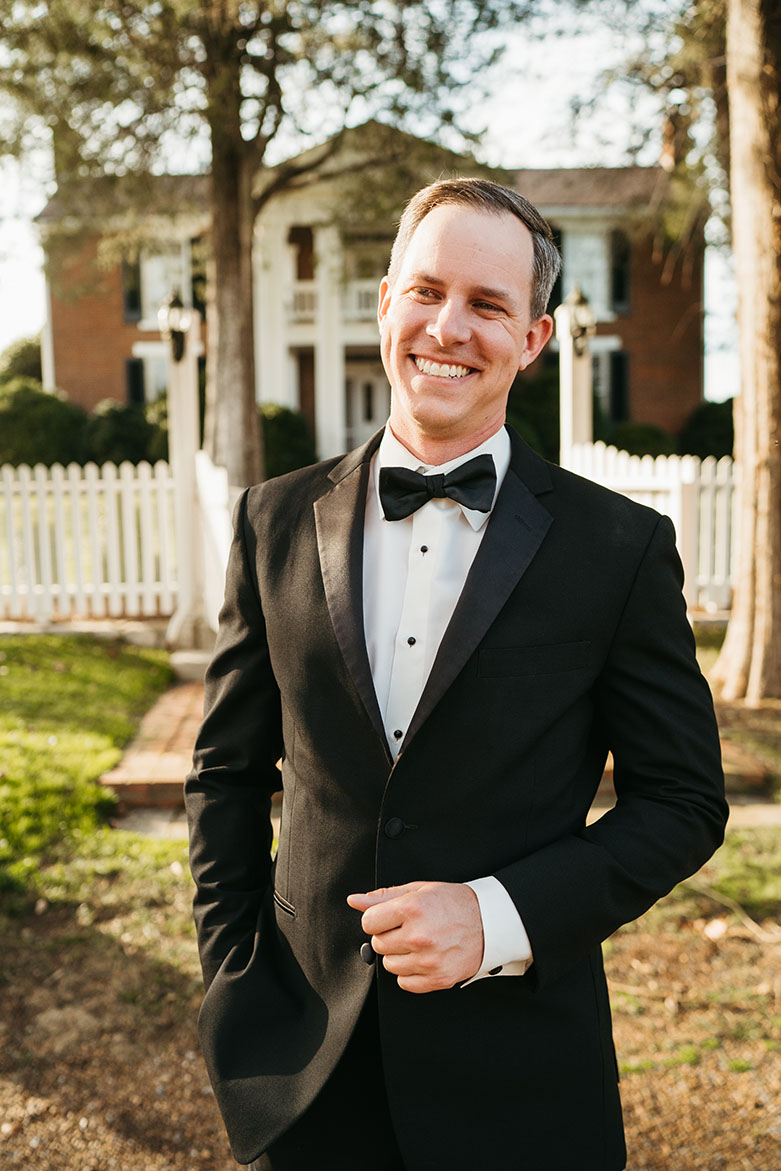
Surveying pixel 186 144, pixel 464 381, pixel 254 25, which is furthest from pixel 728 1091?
pixel 186 144

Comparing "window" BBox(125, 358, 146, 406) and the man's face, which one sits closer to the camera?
the man's face

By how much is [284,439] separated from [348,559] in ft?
65.8

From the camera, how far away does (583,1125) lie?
1772mm

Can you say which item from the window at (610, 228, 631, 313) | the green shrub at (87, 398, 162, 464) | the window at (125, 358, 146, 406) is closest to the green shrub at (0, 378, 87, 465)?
the green shrub at (87, 398, 162, 464)

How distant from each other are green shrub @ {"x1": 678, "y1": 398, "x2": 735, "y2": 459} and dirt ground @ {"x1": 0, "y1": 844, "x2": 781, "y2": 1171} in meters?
21.0

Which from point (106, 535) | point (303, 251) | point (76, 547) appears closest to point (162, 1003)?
point (76, 547)

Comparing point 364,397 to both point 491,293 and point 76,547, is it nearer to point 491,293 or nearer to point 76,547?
point 76,547

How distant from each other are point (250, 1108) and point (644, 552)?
1158mm

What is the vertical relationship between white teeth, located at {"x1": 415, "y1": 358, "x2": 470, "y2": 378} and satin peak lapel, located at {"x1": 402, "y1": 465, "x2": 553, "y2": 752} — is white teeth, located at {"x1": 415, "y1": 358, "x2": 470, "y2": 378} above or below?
above

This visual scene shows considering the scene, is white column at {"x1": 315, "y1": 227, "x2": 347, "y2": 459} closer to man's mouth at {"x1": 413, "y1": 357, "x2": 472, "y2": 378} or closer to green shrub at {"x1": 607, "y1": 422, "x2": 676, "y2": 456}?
green shrub at {"x1": 607, "y1": 422, "x2": 676, "y2": 456}

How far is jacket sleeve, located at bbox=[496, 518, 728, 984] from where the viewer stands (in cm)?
163

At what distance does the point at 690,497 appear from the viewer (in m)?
8.84

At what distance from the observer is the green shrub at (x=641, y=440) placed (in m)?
22.4

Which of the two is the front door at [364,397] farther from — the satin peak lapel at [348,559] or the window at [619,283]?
the satin peak lapel at [348,559]
